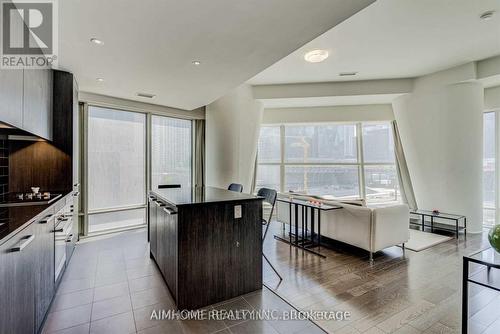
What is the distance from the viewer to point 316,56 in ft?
12.2

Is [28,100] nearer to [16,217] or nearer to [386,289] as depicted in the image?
[16,217]

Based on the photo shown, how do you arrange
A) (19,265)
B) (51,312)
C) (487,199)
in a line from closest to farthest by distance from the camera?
(19,265)
(51,312)
(487,199)

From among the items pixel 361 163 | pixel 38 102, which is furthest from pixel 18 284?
pixel 361 163

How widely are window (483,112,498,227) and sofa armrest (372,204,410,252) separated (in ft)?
9.71

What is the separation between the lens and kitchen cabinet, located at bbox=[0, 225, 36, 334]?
122 cm

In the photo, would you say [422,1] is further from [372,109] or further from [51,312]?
[51,312]

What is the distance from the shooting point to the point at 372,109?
5914 mm

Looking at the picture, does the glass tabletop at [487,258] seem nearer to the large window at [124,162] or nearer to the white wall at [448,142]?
the white wall at [448,142]

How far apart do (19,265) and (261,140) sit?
5.48 m

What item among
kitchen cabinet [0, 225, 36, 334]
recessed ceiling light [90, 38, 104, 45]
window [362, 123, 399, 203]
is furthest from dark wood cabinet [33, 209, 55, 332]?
window [362, 123, 399, 203]

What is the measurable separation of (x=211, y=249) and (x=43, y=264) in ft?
4.37

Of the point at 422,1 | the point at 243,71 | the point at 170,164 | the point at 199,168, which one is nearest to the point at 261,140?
the point at 199,168

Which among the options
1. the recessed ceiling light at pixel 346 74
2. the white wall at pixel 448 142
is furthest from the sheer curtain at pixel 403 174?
the recessed ceiling light at pixel 346 74

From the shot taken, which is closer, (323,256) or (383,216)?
(383,216)
